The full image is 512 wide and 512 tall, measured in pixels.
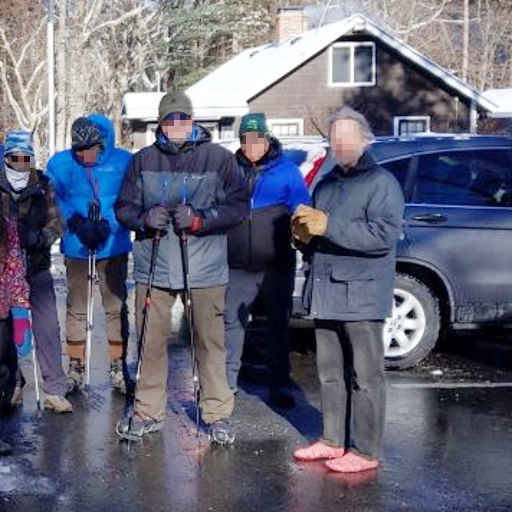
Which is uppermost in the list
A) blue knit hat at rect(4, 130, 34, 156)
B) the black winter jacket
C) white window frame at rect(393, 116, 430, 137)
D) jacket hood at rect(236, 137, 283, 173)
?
white window frame at rect(393, 116, 430, 137)

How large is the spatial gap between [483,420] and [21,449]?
118 inches

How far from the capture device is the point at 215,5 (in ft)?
164

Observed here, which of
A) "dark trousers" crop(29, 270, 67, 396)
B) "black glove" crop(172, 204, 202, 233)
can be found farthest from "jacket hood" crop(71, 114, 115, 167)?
"black glove" crop(172, 204, 202, 233)

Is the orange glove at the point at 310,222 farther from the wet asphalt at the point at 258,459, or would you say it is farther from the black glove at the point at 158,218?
the wet asphalt at the point at 258,459

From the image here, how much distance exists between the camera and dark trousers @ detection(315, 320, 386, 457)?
20.4ft

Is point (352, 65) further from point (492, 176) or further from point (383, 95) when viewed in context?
point (492, 176)

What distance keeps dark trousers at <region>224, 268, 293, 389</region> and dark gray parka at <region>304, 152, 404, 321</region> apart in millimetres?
1254

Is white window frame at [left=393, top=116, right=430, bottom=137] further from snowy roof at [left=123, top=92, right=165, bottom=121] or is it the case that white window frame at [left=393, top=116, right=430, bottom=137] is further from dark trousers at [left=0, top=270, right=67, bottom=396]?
dark trousers at [left=0, top=270, right=67, bottom=396]

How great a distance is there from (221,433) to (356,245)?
157cm

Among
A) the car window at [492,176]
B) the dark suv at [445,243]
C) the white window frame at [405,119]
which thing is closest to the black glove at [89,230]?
the dark suv at [445,243]

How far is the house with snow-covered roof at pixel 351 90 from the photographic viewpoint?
32719 millimetres

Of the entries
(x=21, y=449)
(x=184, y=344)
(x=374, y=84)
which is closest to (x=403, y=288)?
(x=184, y=344)

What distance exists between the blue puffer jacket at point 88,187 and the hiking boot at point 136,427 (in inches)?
55.7

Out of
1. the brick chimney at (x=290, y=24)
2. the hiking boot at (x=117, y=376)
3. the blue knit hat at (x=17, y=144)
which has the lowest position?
the hiking boot at (x=117, y=376)
